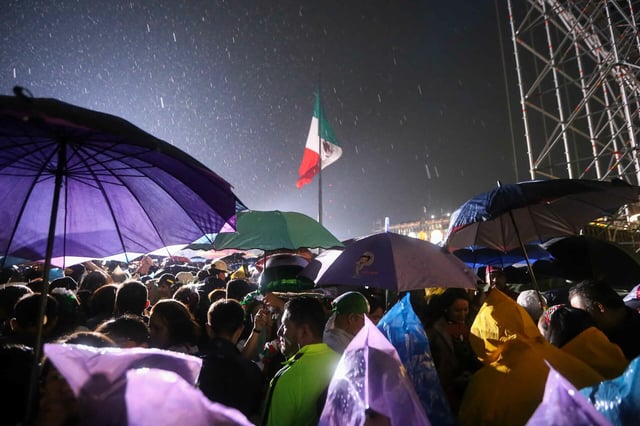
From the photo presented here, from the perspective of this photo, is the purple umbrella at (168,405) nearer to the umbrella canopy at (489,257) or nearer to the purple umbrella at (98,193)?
the purple umbrella at (98,193)

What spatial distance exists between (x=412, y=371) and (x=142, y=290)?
127 inches

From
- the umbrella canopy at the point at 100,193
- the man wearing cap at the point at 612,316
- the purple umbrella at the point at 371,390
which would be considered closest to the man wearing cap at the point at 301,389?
the purple umbrella at the point at 371,390

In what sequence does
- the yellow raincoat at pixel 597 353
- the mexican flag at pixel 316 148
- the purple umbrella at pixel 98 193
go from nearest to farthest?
the purple umbrella at pixel 98 193
the yellow raincoat at pixel 597 353
the mexican flag at pixel 316 148

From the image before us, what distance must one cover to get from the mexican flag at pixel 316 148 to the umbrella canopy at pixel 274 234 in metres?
10.1

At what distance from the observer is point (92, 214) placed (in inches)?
120

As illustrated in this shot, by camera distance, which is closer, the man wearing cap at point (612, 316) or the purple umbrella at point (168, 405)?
the purple umbrella at point (168, 405)

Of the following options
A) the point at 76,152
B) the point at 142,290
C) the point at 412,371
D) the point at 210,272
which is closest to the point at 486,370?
the point at 412,371

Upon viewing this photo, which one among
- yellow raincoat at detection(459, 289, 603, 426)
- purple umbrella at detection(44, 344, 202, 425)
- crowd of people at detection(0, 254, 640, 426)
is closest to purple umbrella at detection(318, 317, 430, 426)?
crowd of people at detection(0, 254, 640, 426)

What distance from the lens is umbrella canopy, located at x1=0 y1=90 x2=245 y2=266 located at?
2.03m

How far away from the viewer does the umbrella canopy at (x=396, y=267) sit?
367 centimetres

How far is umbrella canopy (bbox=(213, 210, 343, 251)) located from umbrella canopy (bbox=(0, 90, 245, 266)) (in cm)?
260

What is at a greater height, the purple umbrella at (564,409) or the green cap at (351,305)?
the purple umbrella at (564,409)

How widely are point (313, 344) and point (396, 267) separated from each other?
1330mm

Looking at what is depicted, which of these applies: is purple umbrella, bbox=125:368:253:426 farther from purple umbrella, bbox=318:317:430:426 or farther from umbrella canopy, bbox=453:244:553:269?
umbrella canopy, bbox=453:244:553:269
